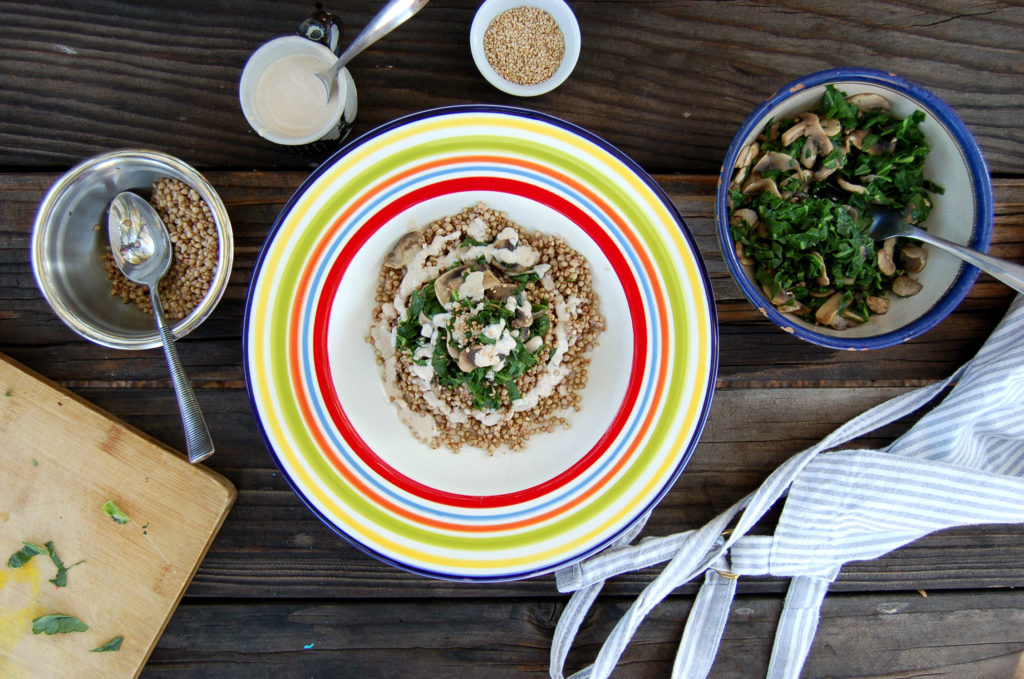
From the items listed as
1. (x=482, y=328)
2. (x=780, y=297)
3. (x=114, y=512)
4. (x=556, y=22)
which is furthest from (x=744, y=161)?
(x=114, y=512)

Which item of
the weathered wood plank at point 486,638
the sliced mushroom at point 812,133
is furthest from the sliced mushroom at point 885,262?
the weathered wood plank at point 486,638

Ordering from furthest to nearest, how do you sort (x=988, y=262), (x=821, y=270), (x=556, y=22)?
(x=556, y=22) → (x=821, y=270) → (x=988, y=262)

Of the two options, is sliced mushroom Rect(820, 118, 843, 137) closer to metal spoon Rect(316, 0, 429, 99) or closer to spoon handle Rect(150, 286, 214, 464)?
metal spoon Rect(316, 0, 429, 99)

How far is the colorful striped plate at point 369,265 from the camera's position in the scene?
1.17 meters

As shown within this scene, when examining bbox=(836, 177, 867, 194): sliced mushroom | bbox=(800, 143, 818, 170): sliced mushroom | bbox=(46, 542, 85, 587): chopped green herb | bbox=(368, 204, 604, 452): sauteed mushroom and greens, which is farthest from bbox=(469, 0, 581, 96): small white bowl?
bbox=(46, 542, 85, 587): chopped green herb

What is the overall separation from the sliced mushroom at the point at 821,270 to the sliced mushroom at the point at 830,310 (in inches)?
1.6

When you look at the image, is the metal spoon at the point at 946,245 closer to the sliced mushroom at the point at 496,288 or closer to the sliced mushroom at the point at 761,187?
the sliced mushroom at the point at 761,187

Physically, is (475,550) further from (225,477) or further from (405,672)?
(225,477)

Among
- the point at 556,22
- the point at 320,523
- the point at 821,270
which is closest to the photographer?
the point at 821,270

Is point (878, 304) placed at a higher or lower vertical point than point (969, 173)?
lower

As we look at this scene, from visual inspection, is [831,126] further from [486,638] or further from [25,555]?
[25,555]

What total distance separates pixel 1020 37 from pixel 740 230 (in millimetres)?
860

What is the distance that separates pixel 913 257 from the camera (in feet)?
4.10

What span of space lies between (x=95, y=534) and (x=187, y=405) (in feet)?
1.34
